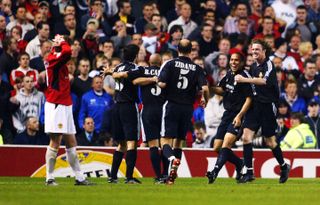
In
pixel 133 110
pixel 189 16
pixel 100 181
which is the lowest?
pixel 100 181

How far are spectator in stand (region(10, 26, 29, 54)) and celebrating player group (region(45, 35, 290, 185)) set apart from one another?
6.41 m

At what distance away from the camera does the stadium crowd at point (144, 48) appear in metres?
25.5

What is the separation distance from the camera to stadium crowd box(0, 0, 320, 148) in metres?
25.5

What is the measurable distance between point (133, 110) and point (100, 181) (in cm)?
184

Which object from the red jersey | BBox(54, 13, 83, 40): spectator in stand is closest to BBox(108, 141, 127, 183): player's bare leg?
the red jersey

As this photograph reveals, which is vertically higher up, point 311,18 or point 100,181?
point 311,18

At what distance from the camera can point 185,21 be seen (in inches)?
1154

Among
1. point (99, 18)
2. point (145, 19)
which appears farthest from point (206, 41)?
point (99, 18)

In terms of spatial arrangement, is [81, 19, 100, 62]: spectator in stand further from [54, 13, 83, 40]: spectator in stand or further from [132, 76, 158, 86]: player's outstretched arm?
[132, 76, 158, 86]: player's outstretched arm

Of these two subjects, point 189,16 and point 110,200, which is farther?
point 189,16

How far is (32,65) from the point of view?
26.1 meters

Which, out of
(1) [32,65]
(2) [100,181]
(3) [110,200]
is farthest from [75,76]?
(3) [110,200]

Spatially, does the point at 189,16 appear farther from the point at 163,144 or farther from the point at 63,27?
the point at 163,144

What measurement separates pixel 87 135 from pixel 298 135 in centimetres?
442
